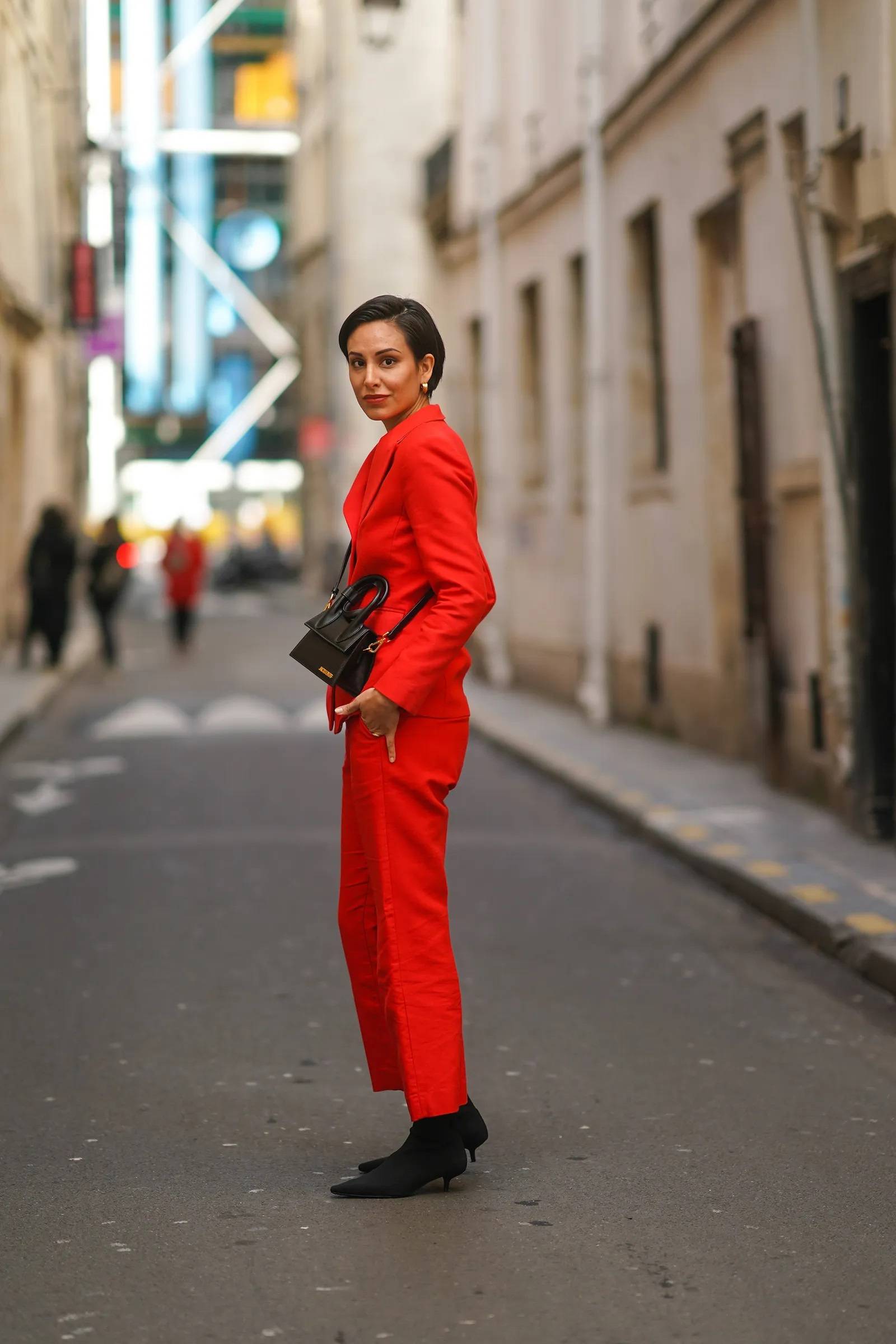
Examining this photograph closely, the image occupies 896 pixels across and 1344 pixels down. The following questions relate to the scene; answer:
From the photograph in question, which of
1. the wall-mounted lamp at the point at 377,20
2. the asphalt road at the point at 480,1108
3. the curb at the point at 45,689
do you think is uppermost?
the wall-mounted lamp at the point at 377,20

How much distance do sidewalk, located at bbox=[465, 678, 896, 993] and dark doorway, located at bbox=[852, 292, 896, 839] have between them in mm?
439

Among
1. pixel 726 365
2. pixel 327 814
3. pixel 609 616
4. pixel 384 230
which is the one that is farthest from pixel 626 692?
pixel 384 230

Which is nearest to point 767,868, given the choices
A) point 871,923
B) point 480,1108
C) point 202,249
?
point 871,923

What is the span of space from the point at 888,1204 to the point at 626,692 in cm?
1258

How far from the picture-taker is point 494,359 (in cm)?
2264

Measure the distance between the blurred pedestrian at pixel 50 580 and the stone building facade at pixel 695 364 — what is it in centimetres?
424

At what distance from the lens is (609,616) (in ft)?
59.7

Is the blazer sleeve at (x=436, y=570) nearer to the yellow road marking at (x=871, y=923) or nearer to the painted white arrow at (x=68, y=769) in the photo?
the yellow road marking at (x=871, y=923)

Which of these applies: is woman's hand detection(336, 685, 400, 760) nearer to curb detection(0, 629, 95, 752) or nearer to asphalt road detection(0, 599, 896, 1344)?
asphalt road detection(0, 599, 896, 1344)

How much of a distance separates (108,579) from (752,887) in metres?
17.0

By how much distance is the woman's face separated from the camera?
4777mm

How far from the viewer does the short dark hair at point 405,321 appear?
4.78 metres

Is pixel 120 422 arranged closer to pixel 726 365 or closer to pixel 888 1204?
pixel 726 365

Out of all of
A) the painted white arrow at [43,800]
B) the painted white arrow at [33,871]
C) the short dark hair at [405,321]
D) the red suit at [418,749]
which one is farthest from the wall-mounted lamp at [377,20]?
the red suit at [418,749]
